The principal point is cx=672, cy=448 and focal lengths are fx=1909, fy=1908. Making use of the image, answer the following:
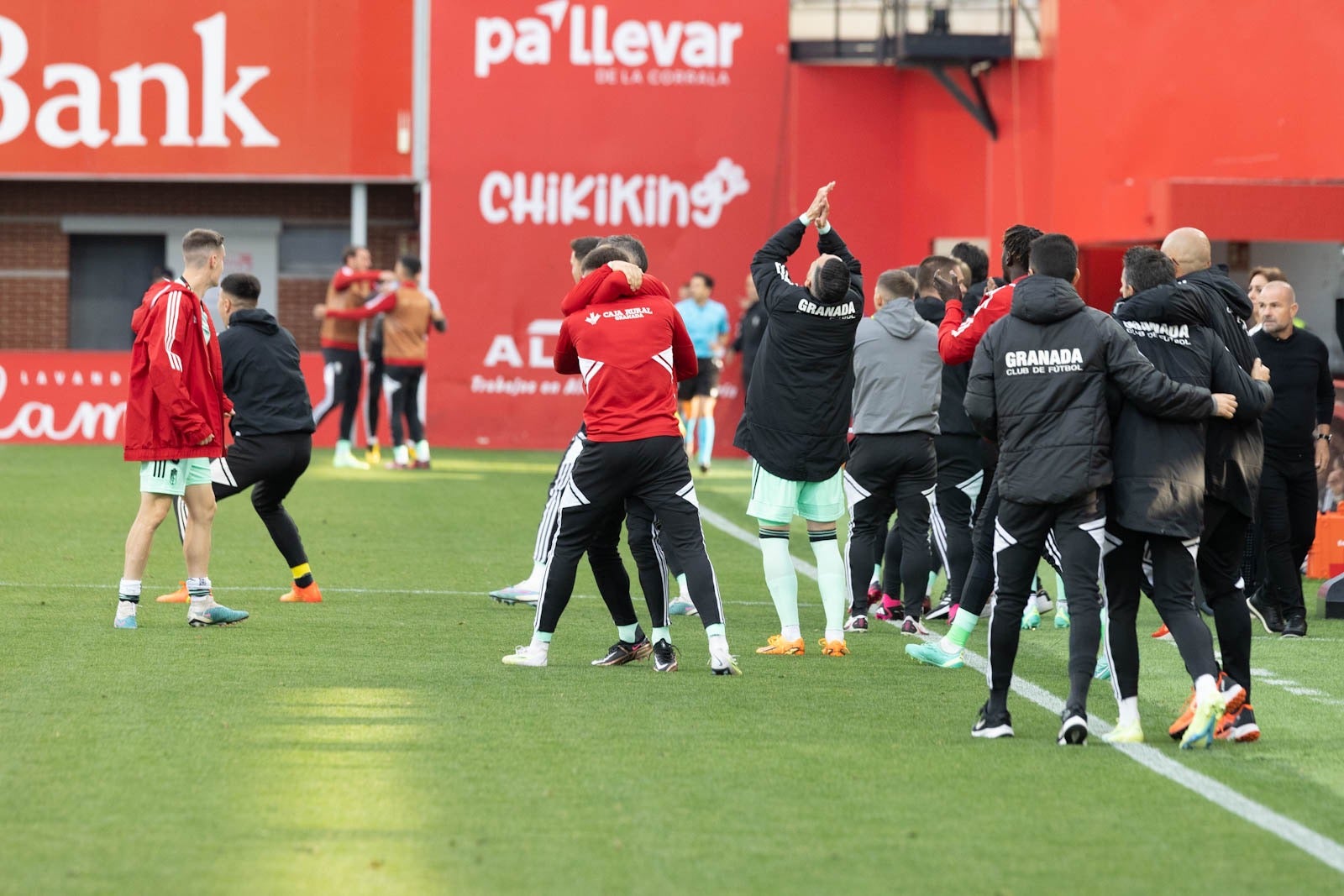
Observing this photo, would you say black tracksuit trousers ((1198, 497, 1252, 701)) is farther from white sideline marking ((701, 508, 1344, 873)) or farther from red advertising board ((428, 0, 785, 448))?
red advertising board ((428, 0, 785, 448))

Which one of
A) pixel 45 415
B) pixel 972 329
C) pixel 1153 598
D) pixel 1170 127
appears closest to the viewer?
pixel 1153 598

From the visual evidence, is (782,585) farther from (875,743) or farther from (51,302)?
(51,302)

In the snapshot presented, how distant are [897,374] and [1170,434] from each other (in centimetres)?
294

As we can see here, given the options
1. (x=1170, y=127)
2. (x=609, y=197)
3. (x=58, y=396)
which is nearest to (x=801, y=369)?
(x=1170, y=127)

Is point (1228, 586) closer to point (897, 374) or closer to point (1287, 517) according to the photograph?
point (897, 374)

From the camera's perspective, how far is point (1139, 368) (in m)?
6.46

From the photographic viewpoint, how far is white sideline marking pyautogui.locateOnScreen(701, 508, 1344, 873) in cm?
530

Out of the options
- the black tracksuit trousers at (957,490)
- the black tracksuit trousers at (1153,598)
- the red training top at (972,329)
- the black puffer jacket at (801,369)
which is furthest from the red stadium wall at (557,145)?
the black tracksuit trousers at (1153,598)

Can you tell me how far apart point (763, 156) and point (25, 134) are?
8.87m

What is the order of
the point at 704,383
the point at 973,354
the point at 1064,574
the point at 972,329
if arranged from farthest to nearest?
1. the point at 704,383
2. the point at 972,329
3. the point at 973,354
4. the point at 1064,574

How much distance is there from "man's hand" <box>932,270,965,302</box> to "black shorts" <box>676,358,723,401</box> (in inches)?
389

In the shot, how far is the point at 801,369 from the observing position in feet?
27.8

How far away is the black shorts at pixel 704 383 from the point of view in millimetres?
19781

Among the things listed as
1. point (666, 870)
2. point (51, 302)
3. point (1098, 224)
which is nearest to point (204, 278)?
point (666, 870)
